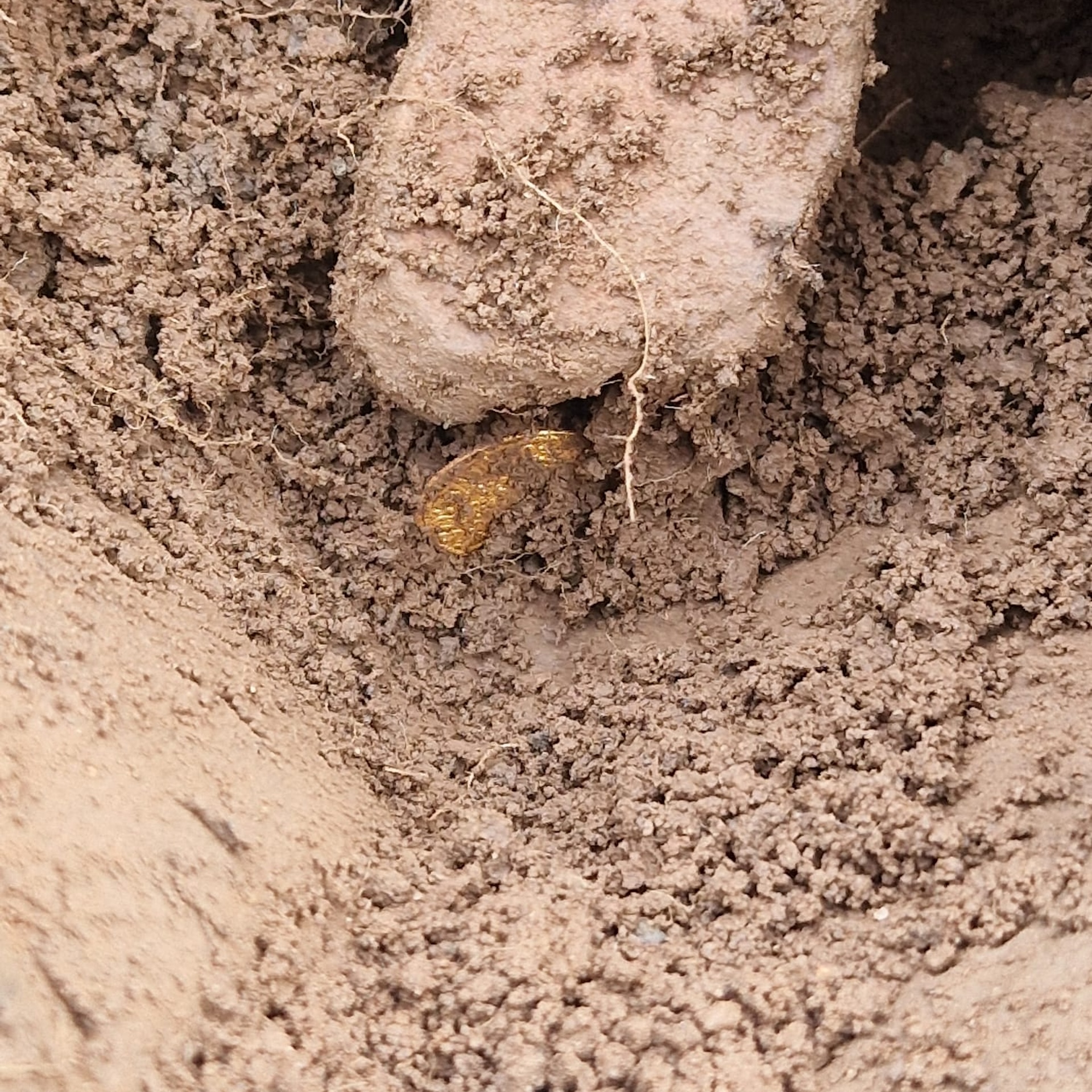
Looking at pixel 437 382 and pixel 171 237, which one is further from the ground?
pixel 171 237

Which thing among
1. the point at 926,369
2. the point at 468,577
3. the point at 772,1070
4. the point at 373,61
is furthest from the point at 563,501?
the point at 772,1070

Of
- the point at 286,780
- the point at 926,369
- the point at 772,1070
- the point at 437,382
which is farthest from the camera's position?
the point at 926,369

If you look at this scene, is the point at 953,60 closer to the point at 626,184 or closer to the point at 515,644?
the point at 626,184

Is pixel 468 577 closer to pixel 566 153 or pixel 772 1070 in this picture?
pixel 566 153

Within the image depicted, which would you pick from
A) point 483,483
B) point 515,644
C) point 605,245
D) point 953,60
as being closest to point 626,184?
point 605,245

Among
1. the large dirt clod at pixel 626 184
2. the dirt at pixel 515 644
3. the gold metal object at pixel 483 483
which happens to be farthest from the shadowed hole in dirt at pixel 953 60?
the gold metal object at pixel 483 483

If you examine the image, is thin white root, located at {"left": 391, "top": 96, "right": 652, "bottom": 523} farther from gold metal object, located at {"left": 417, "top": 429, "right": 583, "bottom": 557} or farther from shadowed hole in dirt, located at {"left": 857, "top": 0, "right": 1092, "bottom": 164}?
shadowed hole in dirt, located at {"left": 857, "top": 0, "right": 1092, "bottom": 164}

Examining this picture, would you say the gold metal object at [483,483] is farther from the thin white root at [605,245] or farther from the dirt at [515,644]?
the thin white root at [605,245]
